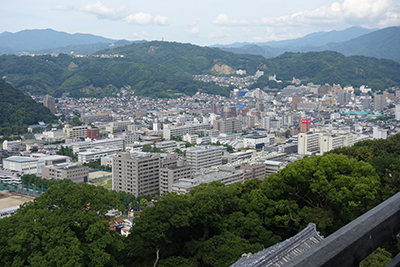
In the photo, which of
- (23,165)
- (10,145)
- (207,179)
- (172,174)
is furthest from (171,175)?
(10,145)

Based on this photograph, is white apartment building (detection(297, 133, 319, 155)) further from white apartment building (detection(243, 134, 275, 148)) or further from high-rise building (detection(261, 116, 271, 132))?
high-rise building (detection(261, 116, 271, 132))

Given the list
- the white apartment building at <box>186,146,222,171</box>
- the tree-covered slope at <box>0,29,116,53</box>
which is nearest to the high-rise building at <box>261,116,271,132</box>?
the white apartment building at <box>186,146,222,171</box>

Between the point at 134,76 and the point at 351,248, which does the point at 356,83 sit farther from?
the point at 351,248

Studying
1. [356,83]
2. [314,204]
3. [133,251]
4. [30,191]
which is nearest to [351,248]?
[133,251]

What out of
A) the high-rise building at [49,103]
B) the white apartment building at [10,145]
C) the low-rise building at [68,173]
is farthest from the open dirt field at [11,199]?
the high-rise building at [49,103]

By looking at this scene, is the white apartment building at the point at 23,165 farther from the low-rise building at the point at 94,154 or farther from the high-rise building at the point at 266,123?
the high-rise building at the point at 266,123

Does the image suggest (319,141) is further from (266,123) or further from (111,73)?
(111,73)
